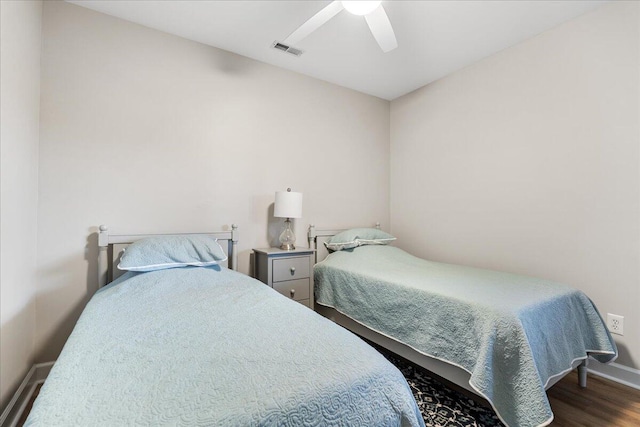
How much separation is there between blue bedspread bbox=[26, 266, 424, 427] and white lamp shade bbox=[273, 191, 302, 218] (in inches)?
48.2

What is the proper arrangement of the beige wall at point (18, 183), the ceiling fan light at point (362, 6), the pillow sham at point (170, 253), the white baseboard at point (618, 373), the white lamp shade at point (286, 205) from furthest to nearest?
the white lamp shade at point (286, 205), the white baseboard at point (618, 373), the pillow sham at point (170, 253), the ceiling fan light at point (362, 6), the beige wall at point (18, 183)

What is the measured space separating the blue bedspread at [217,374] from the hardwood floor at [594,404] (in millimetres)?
1131

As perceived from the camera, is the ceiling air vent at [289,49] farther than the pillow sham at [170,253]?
Yes

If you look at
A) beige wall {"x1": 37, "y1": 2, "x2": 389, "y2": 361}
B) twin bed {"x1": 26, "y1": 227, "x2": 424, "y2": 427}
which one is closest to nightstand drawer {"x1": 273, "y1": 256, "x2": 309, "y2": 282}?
beige wall {"x1": 37, "y1": 2, "x2": 389, "y2": 361}

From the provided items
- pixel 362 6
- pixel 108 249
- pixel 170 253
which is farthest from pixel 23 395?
pixel 362 6

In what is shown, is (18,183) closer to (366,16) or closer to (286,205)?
(286,205)

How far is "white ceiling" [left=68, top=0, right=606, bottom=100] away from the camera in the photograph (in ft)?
6.35

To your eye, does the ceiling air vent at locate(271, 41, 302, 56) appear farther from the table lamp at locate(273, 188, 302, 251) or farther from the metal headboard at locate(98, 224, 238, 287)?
the metal headboard at locate(98, 224, 238, 287)

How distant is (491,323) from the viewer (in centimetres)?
144

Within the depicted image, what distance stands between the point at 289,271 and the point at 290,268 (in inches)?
1.0

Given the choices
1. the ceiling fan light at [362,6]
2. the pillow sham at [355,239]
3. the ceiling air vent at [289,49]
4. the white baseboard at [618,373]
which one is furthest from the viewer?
the pillow sham at [355,239]

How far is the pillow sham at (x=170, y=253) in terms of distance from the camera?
172 centimetres

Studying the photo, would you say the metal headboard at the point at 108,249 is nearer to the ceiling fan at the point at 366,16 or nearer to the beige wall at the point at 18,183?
the beige wall at the point at 18,183

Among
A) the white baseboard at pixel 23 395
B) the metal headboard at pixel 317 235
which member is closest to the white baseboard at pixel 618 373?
the metal headboard at pixel 317 235
